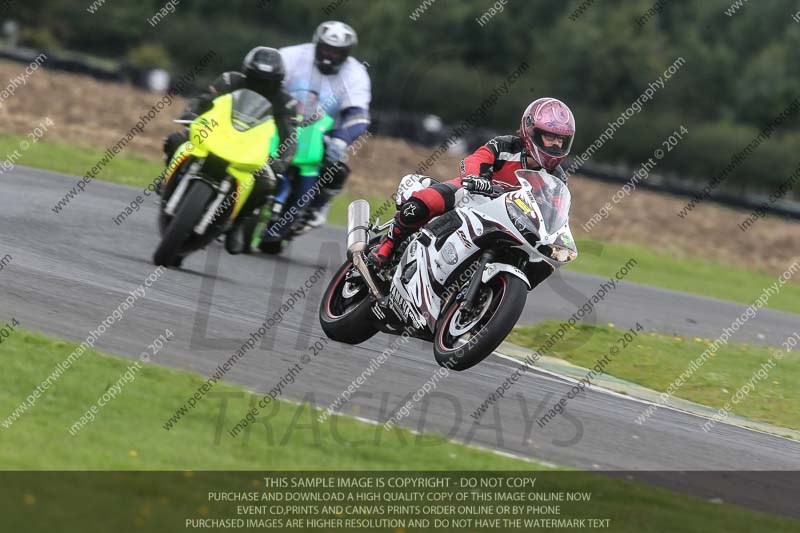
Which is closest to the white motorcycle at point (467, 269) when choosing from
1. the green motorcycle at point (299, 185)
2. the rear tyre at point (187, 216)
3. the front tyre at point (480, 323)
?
the front tyre at point (480, 323)

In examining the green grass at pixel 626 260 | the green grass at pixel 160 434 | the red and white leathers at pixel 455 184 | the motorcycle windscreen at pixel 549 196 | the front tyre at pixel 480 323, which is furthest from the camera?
the green grass at pixel 626 260

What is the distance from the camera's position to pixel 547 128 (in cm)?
894

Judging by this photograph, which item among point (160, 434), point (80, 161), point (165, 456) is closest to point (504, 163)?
point (160, 434)

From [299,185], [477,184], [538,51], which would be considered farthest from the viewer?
[538,51]

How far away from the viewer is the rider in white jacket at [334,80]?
13.6 m

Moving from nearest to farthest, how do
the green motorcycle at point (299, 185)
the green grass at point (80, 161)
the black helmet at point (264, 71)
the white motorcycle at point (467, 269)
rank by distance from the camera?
the white motorcycle at point (467, 269) → the black helmet at point (264, 71) → the green motorcycle at point (299, 185) → the green grass at point (80, 161)

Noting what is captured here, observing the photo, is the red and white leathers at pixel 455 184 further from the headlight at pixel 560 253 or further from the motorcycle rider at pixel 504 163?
the headlight at pixel 560 253

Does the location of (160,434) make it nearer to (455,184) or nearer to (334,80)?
(455,184)

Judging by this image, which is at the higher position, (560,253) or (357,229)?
(560,253)

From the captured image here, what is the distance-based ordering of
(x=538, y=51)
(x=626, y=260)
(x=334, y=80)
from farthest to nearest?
1. (x=538, y=51)
2. (x=626, y=260)
3. (x=334, y=80)

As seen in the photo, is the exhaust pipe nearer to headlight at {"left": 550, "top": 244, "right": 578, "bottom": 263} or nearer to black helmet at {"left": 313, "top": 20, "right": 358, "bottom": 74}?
headlight at {"left": 550, "top": 244, "right": 578, "bottom": 263}

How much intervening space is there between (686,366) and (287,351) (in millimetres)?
4282

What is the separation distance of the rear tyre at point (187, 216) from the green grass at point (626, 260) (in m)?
7.93

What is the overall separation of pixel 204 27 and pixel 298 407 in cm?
4547
